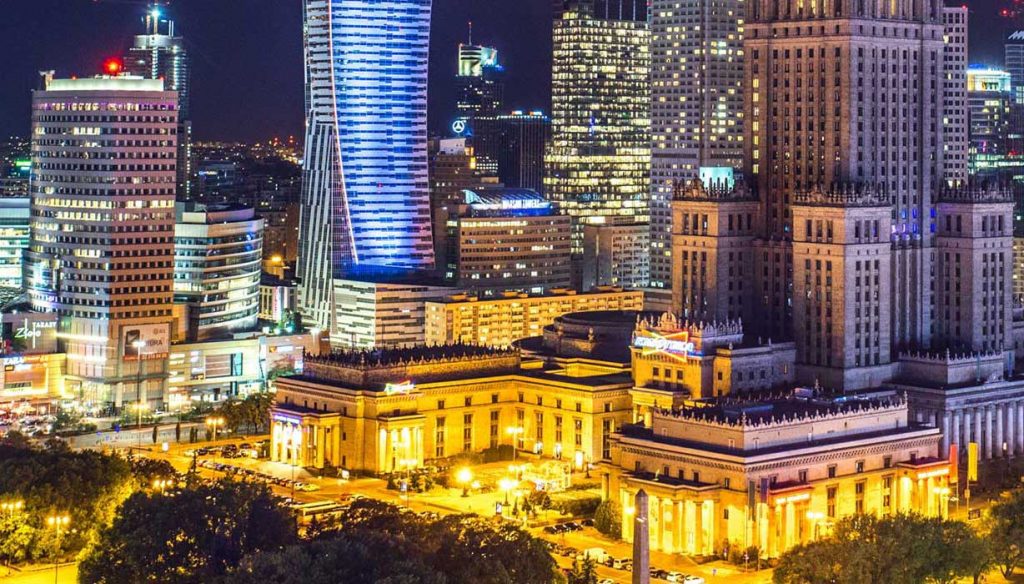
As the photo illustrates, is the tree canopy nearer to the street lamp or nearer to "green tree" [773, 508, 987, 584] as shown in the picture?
"green tree" [773, 508, 987, 584]

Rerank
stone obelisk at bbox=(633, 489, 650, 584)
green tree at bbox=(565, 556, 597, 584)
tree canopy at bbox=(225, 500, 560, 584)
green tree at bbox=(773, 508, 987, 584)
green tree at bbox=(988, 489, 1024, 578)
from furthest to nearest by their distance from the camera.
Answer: green tree at bbox=(988, 489, 1024, 578)
green tree at bbox=(565, 556, 597, 584)
green tree at bbox=(773, 508, 987, 584)
stone obelisk at bbox=(633, 489, 650, 584)
tree canopy at bbox=(225, 500, 560, 584)

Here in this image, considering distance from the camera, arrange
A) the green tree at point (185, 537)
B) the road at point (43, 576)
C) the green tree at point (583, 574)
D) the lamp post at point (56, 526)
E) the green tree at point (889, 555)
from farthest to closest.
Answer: the lamp post at point (56, 526) < the road at point (43, 576) < the green tree at point (583, 574) < the green tree at point (185, 537) < the green tree at point (889, 555)

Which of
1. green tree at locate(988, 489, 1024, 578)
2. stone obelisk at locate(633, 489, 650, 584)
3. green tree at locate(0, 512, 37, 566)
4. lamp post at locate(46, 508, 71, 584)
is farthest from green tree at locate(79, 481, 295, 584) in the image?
green tree at locate(988, 489, 1024, 578)

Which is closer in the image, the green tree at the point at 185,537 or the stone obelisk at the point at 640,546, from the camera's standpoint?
the stone obelisk at the point at 640,546

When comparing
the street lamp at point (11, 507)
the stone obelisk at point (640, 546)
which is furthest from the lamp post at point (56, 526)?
the stone obelisk at point (640, 546)

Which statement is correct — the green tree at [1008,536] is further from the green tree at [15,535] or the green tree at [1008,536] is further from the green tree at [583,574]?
the green tree at [15,535]

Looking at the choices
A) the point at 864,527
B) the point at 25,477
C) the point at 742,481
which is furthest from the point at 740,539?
the point at 25,477
